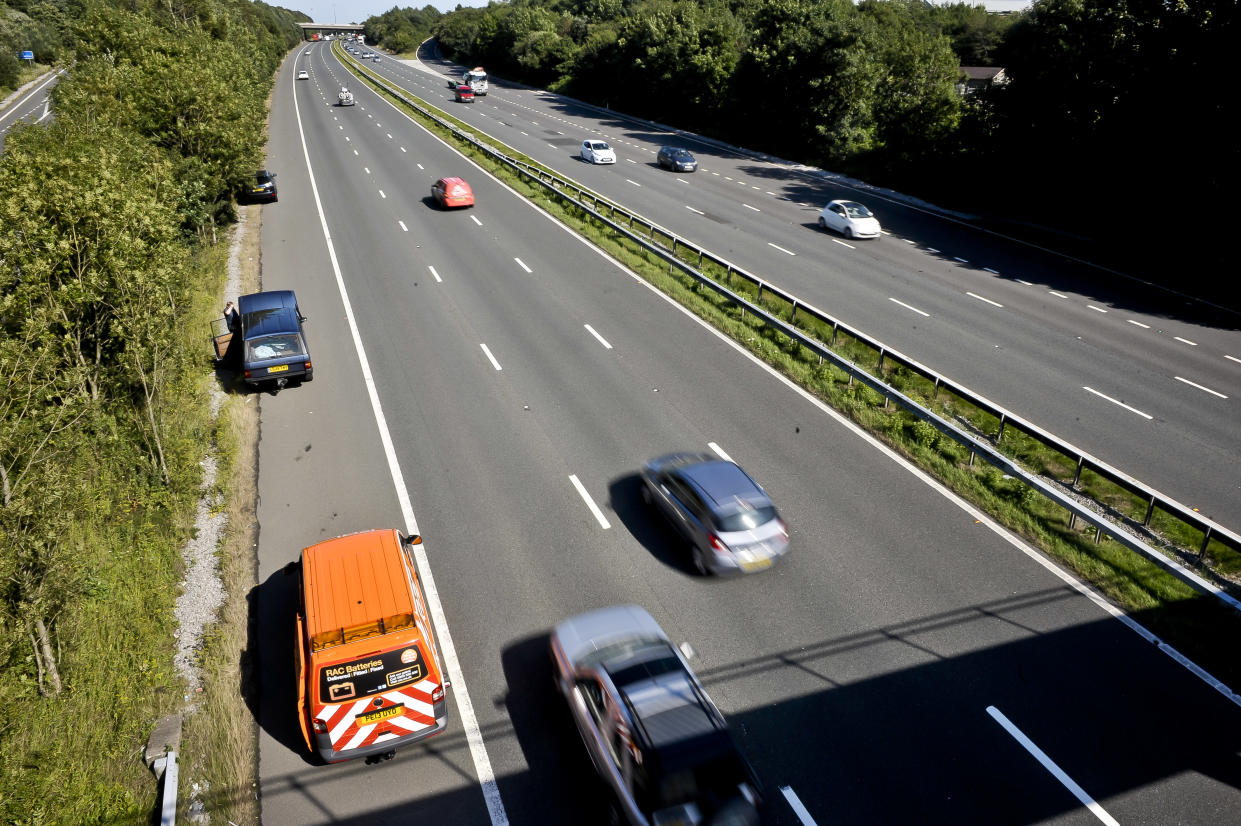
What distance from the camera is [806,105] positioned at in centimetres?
4734

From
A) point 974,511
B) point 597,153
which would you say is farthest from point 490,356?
point 597,153

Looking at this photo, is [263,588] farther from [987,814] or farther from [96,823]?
[987,814]

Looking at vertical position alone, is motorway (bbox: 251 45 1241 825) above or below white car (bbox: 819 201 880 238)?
below

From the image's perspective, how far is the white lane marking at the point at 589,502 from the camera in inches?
525

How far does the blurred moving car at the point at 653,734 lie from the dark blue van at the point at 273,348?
1164 centimetres

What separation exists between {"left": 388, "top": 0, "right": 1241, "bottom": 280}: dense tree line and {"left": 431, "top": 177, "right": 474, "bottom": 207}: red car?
23.4 m

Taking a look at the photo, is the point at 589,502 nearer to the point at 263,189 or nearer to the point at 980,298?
the point at 980,298

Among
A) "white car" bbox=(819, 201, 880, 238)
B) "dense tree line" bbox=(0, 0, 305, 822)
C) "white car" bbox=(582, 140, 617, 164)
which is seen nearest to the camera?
"dense tree line" bbox=(0, 0, 305, 822)

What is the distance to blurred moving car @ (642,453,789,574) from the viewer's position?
11.5 m

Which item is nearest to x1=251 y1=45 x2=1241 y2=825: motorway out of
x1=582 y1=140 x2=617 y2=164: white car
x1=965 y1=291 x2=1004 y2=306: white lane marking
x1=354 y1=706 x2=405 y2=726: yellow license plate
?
x1=354 y1=706 x2=405 y2=726: yellow license plate

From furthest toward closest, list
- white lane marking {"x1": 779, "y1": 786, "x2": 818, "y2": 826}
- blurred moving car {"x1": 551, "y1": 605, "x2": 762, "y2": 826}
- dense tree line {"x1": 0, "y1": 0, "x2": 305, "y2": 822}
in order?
dense tree line {"x1": 0, "y1": 0, "x2": 305, "y2": 822} < white lane marking {"x1": 779, "y1": 786, "x2": 818, "y2": 826} < blurred moving car {"x1": 551, "y1": 605, "x2": 762, "y2": 826}

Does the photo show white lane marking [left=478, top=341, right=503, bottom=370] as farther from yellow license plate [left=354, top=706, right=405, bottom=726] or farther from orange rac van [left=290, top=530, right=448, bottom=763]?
yellow license plate [left=354, top=706, right=405, bottom=726]

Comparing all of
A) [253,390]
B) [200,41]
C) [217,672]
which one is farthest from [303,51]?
[217,672]

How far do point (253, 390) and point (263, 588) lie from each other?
7943mm
